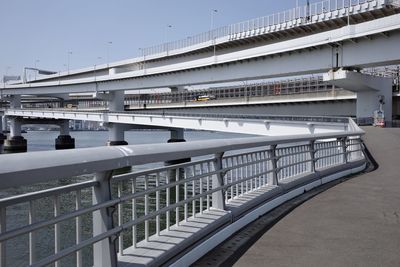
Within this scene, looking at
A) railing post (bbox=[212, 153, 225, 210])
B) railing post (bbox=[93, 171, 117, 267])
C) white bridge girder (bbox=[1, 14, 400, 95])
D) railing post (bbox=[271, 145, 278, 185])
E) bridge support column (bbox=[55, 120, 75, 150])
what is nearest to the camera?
railing post (bbox=[93, 171, 117, 267])

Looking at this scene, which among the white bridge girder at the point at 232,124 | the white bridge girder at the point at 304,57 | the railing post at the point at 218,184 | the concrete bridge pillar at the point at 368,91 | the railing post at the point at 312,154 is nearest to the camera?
the railing post at the point at 218,184

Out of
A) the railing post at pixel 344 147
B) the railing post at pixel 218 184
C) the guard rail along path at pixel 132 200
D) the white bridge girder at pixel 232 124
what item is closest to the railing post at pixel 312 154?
the guard rail along path at pixel 132 200

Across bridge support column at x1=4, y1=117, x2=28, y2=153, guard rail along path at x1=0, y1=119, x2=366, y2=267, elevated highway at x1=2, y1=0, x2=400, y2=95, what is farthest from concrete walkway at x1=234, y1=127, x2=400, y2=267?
bridge support column at x1=4, y1=117, x2=28, y2=153

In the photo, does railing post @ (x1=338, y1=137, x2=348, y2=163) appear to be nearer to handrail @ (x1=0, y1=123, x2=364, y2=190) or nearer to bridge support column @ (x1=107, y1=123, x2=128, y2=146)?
handrail @ (x1=0, y1=123, x2=364, y2=190)

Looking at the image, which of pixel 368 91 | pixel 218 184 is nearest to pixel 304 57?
pixel 368 91

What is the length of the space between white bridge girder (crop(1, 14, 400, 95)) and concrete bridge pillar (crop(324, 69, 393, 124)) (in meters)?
1.74

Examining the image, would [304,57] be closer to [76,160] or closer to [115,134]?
[76,160]

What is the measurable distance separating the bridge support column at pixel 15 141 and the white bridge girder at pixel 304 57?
38.4 metres

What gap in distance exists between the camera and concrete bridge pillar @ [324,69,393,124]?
102 ft

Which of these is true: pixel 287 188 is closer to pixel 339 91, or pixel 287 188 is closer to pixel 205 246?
pixel 205 246

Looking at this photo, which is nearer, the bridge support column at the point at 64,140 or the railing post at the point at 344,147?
the railing post at the point at 344,147

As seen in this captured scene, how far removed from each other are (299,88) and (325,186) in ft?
137

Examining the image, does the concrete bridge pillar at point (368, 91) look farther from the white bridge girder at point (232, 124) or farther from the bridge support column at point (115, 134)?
the bridge support column at point (115, 134)

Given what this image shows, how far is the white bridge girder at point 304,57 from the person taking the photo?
26.6 metres
